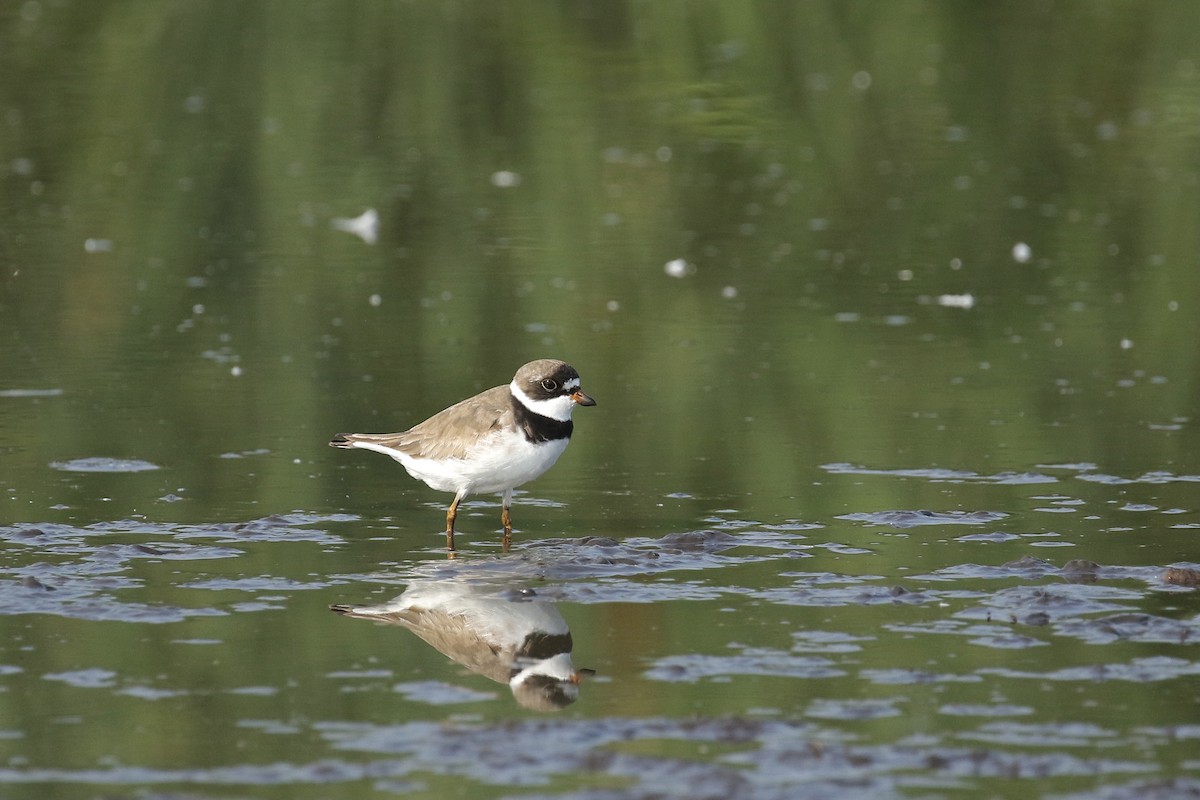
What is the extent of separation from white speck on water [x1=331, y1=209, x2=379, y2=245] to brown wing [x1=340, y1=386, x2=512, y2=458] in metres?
8.76

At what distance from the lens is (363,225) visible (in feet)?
65.7

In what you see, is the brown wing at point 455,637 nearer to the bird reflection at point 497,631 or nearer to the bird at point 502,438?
the bird reflection at point 497,631

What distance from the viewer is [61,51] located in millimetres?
30359

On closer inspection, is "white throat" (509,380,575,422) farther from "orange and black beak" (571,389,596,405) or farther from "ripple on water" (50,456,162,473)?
"ripple on water" (50,456,162,473)

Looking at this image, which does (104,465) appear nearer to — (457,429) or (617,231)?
(457,429)

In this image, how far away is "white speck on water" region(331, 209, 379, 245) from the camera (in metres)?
19.7

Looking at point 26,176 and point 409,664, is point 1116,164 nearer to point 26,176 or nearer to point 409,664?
point 26,176

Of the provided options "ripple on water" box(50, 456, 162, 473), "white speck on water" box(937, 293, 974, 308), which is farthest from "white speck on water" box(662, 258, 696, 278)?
"ripple on water" box(50, 456, 162, 473)

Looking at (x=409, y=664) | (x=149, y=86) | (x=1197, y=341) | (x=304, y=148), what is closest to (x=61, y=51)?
(x=149, y=86)

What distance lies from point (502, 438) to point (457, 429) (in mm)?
382

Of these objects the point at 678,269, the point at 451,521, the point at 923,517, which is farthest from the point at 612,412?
the point at 678,269

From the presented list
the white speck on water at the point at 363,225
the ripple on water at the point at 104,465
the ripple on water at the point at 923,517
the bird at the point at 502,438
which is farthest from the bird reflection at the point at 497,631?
the white speck on water at the point at 363,225

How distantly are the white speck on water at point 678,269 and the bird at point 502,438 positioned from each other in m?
7.27

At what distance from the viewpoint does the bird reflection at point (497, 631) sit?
7652 millimetres
